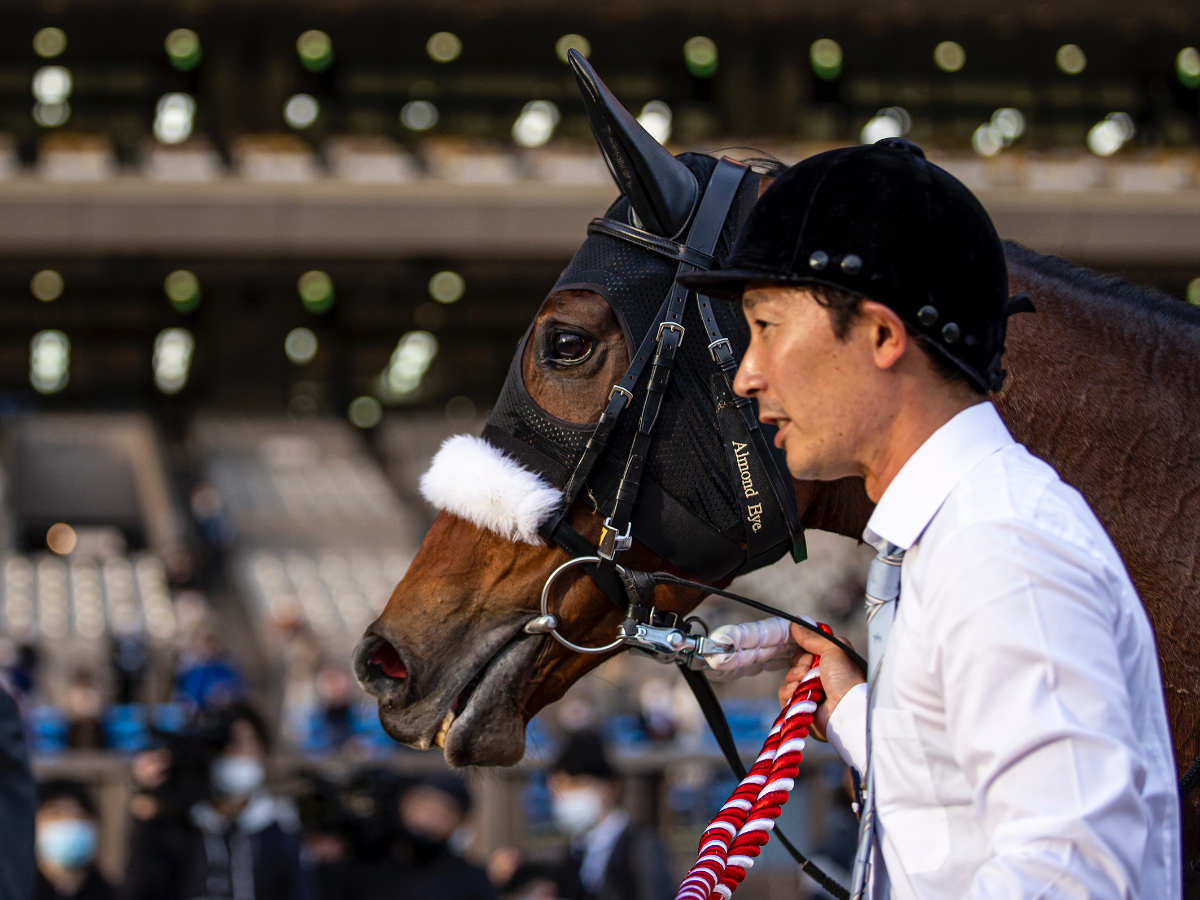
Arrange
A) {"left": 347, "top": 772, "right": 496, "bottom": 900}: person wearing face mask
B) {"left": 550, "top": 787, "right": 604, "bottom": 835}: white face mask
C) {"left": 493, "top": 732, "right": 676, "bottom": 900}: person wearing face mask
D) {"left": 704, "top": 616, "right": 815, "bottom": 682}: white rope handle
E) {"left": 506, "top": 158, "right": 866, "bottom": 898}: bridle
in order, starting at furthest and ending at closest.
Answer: {"left": 550, "top": 787, "right": 604, "bottom": 835}: white face mask < {"left": 493, "top": 732, "right": 676, "bottom": 900}: person wearing face mask < {"left": 347, "top": 772, "right": 496, "bottom": 900}: person wearing face mask < {"left": 506, "top": 158, "right": 866, "bottom": 898}: bridle < {"left": 704, "top": 616, "right": 815, "bottom": 682}: white rope handle

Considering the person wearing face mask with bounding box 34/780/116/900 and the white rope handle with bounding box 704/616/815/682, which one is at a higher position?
the white rope handle with bounding box 704/616/815/682

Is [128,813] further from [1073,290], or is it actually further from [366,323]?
[366,323]

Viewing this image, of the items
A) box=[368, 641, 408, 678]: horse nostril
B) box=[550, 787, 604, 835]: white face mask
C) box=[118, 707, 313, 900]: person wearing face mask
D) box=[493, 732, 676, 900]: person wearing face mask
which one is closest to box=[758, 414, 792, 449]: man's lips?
box=[368, 641, 408, 678]: horse nostril

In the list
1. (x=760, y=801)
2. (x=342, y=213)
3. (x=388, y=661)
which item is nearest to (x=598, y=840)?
(x=388, y=661)

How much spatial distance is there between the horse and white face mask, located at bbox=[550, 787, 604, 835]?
3358 millimetres

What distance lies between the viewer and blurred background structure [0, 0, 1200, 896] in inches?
768

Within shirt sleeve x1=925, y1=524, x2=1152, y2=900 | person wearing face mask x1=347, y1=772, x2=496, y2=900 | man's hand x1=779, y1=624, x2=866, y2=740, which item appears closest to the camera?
shirt sleeve x1=925, y1=524, x2=1152, y2=900

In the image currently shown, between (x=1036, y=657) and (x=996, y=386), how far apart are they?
36 cm

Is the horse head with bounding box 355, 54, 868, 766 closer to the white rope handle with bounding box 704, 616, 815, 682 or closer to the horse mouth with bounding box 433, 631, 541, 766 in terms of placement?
the horse mouth with bounding box 433, 631, 541, 766

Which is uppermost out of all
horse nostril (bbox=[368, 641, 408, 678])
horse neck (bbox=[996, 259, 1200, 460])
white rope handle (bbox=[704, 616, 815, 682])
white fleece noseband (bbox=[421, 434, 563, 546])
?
horse neck (bbox=[996, 259, 1200, 460])

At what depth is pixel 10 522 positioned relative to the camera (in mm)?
21469

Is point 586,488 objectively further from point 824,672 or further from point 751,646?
point 824,672

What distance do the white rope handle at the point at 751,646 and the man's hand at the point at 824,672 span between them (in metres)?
0.03

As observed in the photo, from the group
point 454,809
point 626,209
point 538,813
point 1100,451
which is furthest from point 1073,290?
point 538,813
